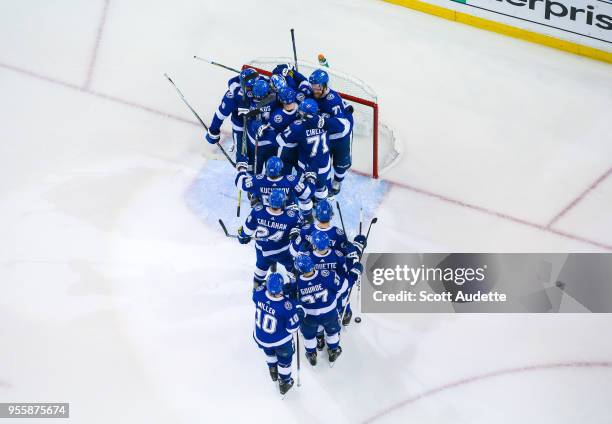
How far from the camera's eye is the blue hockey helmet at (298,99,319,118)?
5.55 m

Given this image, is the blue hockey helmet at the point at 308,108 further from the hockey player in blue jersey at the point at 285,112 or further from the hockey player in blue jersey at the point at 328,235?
the hockey player in blue jersey at the point at 328,235

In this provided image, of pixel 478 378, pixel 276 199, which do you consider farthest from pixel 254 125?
pixel 478 378

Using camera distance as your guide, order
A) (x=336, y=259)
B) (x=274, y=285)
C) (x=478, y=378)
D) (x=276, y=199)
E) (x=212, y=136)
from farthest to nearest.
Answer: (x=212, y=136) < (x=478, y=378) < (x=276, y=199) < (x=336, y=259) < (x=274, y=285)

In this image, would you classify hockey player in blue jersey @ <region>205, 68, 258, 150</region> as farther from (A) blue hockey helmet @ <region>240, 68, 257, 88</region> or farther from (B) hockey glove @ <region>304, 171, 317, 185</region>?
(B) hockey glove @ <region>304, 171, 317, 185</region>

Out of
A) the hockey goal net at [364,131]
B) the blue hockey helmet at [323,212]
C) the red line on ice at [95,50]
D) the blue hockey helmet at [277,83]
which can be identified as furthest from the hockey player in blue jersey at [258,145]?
the red line on ice at [95,50]

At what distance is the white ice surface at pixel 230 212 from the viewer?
519 centimetres


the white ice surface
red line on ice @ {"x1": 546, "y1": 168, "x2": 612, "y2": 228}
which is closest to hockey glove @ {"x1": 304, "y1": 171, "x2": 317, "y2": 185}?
the white ice surface

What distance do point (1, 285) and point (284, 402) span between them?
2002 millimetres

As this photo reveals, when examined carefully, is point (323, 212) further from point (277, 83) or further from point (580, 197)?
point (580, 197)

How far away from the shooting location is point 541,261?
5.89m

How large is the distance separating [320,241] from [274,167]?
2.43 ft

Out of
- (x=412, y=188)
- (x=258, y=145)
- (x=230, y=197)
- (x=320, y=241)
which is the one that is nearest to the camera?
(x=320, y=241)

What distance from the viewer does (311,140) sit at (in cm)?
562

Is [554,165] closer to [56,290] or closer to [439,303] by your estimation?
[439,303]
